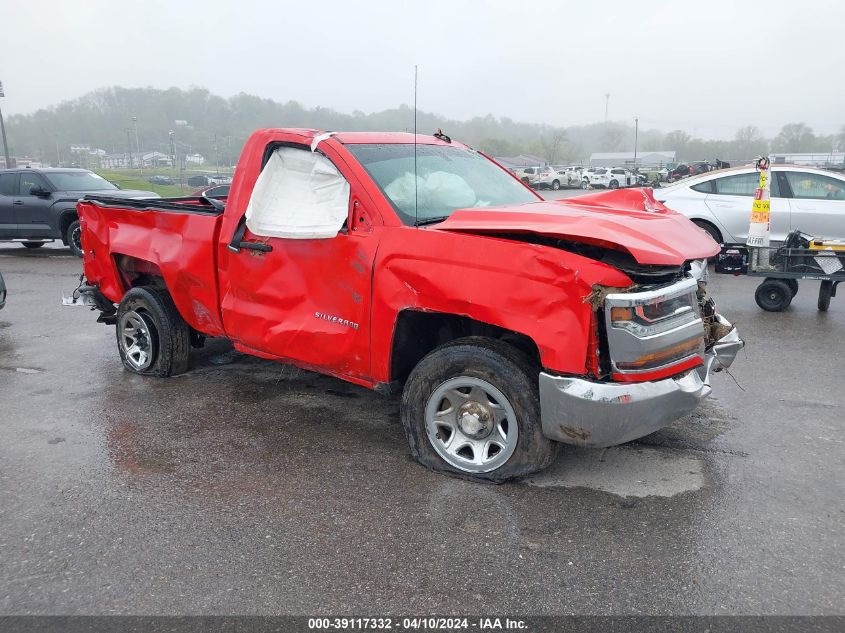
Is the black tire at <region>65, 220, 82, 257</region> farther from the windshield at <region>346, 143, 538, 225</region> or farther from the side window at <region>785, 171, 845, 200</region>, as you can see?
the side window at <region>785, 171, 845, 200</region>

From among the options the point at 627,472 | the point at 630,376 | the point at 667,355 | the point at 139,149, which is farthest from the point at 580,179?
the point at 630,376

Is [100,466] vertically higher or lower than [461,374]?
lower

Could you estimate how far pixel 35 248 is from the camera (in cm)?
1545

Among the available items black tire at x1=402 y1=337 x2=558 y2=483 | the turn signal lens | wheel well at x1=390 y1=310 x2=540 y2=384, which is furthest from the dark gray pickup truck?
the turn signal lens

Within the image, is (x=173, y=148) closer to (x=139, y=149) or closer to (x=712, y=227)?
(x=139, y=149)

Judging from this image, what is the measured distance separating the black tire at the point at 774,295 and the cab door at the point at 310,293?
20.1 feet

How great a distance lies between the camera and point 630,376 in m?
3.28

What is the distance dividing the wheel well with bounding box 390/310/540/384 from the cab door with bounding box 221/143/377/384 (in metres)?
0.20

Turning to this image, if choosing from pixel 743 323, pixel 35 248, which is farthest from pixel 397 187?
pixel 35 248

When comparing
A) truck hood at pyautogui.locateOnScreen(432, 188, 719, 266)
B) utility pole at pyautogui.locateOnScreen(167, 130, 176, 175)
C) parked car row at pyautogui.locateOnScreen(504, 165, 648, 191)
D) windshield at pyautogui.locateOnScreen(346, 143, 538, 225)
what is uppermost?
utility pole at pyautogui.locateOnScreen(167, 130, 176, 175)

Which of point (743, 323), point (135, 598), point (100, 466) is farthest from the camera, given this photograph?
point (743, 323)

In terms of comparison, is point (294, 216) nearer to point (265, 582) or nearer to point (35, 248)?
point (265, 582)

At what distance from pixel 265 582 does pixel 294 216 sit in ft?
7.56

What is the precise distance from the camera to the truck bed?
4.86m
